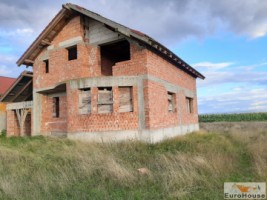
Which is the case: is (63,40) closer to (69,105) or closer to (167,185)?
(69,105)

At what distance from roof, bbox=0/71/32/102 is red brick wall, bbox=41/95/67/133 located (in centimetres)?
260

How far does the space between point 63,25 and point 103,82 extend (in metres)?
5.54

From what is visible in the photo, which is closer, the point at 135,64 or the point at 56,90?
the point at 135,64

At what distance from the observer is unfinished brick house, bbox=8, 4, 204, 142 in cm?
1061

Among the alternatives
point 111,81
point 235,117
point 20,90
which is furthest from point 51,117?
point 235,117

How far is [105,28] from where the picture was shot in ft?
40.1

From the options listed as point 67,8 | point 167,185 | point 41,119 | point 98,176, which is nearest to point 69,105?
point 41,119

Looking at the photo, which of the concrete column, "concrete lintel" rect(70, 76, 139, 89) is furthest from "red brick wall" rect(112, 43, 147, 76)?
the concrete column

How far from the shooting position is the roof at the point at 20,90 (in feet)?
54.0

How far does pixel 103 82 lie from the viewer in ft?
35.3

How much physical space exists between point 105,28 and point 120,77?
323 centimetres

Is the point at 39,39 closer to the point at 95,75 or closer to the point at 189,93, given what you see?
→ the point at 95,75

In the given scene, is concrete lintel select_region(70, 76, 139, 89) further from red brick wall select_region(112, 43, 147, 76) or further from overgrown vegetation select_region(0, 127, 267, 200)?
overgrown vegetation select_region(0, 127, 267, 200)

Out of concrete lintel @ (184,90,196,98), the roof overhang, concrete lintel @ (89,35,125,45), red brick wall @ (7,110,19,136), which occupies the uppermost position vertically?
concrete lintel @ (89,35,125,45)
